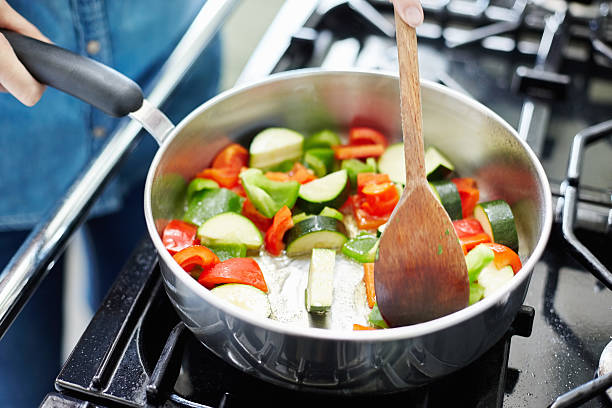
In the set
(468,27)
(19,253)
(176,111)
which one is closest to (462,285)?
(19,253)

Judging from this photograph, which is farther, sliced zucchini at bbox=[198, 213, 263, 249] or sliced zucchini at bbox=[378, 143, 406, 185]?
sliced zucchini at bbox=[378, 143, 406, 185]

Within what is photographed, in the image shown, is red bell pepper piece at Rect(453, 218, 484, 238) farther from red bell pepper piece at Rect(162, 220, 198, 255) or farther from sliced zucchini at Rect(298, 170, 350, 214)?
red bell pepper piece at Rect(162, 220, 198, 255)

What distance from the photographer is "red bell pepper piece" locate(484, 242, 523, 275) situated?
2.60ft

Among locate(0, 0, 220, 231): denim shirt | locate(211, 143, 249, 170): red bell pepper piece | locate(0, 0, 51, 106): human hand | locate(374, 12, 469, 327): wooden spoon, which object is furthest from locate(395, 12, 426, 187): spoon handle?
locate(0, 0, 220, 231): denim shirt

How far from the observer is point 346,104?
1.01 metres

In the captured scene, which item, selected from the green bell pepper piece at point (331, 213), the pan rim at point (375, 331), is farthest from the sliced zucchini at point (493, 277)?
the green bell pepper piece at point (331, 213)

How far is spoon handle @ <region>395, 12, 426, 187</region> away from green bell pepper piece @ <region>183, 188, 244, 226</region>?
0.99 ft

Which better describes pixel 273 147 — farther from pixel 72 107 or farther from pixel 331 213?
pixel 72 107

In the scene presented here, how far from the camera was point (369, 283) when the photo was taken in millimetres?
775

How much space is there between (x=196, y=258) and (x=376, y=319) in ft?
0.76

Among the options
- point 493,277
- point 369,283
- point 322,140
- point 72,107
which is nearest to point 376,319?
point 369,283

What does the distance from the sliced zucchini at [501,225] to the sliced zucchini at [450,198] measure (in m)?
0.05

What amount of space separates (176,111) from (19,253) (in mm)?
659

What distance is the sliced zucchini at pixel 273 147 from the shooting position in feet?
3.18
